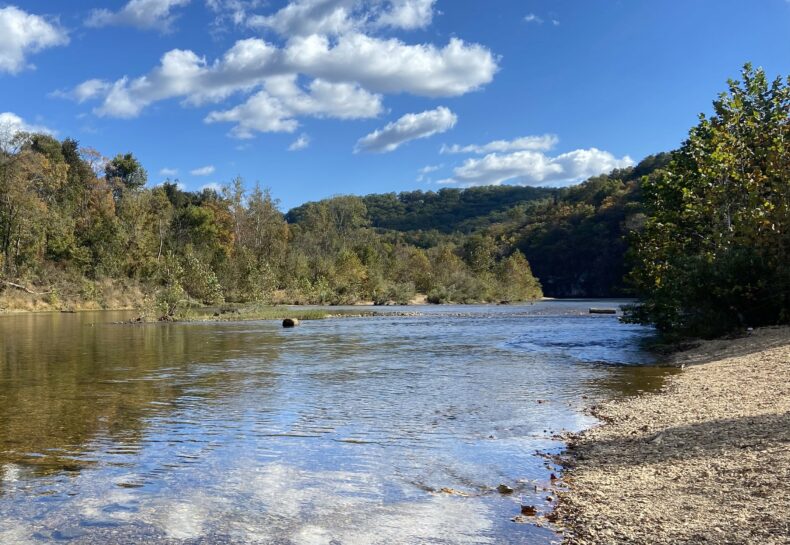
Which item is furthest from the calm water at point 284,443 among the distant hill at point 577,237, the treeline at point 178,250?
the distant hill at point 577,237

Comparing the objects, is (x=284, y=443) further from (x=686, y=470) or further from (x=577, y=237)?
(x=577, y=237)

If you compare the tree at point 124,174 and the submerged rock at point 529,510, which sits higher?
the tree at point 124,174

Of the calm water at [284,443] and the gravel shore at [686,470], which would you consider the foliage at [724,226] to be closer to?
the calm water at [284,443]

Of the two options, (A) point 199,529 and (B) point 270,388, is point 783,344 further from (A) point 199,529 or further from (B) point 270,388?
(A) point 199,529

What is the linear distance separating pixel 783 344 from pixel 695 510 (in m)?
15.7

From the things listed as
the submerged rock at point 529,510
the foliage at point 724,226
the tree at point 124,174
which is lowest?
the submerged rock at point 529,510

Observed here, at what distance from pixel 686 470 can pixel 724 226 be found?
23.1m

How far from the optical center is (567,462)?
9359 mm

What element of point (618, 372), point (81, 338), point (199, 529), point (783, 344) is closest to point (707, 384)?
point (618, 372)

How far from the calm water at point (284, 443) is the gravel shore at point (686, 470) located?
24.8 inches

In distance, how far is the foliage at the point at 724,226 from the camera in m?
23.5

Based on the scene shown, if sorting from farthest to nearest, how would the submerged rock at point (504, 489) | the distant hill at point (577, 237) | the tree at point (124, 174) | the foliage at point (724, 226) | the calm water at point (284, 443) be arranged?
the distant hill at point (577, 237) → the tree at point (124, 174) → the foliage at point (724, 226) → the submerged rock at point (504, 489) → the calm water at point (284, 443)

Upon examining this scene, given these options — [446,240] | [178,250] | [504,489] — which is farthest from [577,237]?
[504,489]

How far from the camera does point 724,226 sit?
27656mm
